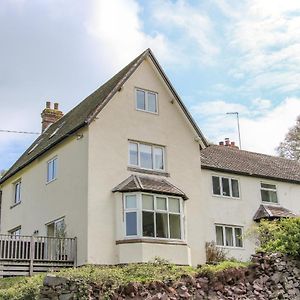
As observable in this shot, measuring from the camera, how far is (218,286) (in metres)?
16.2

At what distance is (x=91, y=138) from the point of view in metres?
23.5

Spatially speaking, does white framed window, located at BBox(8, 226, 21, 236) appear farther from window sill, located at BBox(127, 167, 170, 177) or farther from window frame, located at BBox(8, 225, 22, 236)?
window sill, located at BBox(127, 167, 170, 177)

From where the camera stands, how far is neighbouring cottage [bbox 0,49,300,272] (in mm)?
22938

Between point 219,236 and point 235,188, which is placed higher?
point 235,188

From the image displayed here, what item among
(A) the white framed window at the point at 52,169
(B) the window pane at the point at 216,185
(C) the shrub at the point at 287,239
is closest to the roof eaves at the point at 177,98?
(B) the window pane at the point at 216,185

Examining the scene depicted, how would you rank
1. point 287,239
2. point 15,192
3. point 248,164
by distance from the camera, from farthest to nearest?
point 248,164
point 15,192
point 287,239

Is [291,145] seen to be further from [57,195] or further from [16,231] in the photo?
[57,195]

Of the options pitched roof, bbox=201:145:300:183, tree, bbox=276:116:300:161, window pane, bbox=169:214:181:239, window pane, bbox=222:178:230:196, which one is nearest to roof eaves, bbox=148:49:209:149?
pitched roof, bbox=201:145:300:183

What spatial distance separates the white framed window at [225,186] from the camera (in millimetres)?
29575

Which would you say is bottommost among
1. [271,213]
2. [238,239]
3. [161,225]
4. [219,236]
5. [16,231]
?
[238,239]

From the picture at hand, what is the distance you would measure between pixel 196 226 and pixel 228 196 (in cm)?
454

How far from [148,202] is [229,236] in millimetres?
A: 7790

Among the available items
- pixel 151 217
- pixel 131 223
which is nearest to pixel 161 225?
pixel 151 217

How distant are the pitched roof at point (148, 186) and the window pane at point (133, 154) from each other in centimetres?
79
